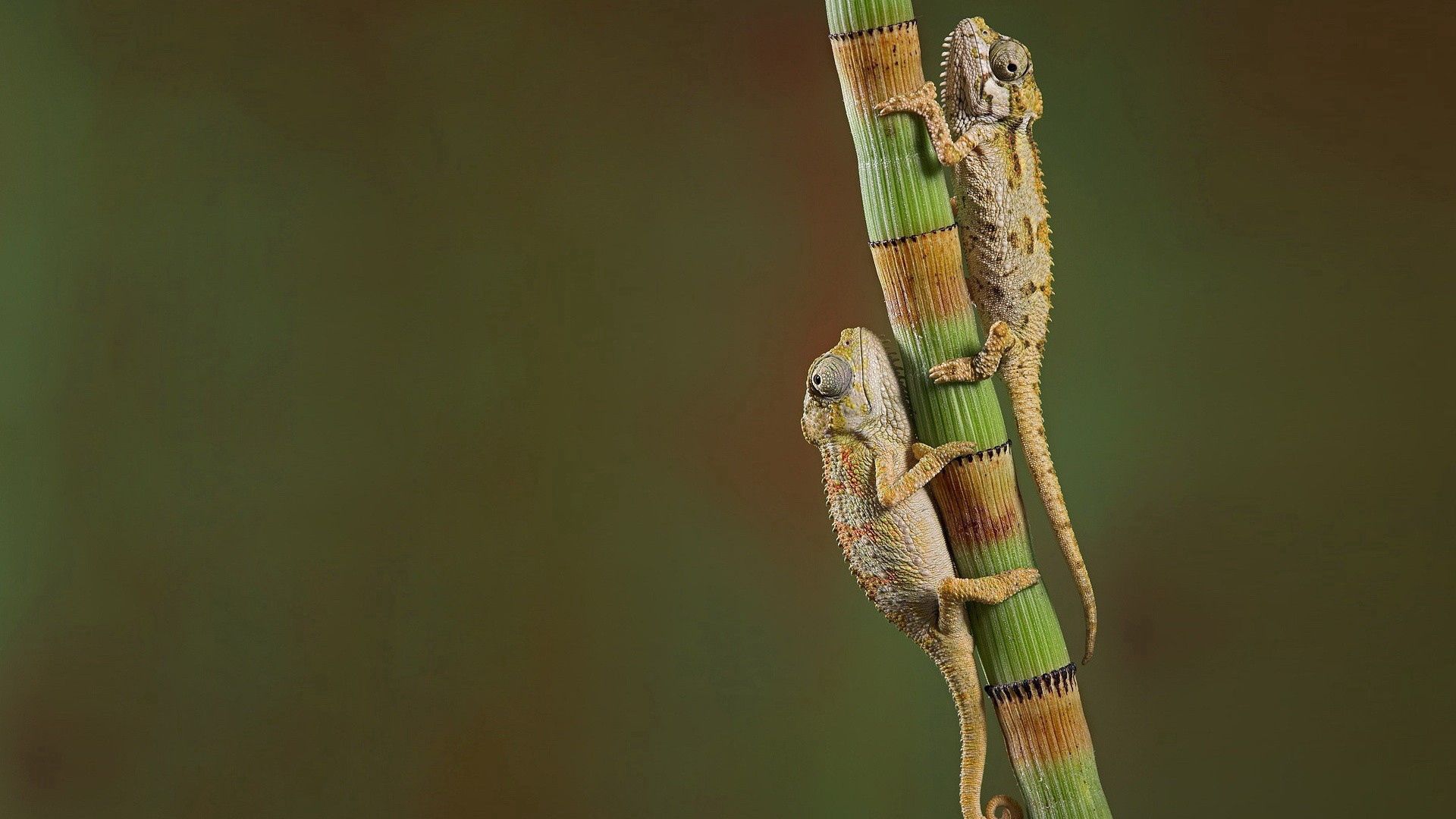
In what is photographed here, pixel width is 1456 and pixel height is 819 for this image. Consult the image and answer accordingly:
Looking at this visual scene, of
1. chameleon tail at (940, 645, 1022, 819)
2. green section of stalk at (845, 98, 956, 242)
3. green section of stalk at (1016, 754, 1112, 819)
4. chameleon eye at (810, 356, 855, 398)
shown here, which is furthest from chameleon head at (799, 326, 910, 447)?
green section of stalk at (1016, 754, 1112, 819)

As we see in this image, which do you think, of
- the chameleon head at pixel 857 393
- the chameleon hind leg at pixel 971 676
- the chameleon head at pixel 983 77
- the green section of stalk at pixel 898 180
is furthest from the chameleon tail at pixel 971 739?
the chameleon head at pixel 983 77

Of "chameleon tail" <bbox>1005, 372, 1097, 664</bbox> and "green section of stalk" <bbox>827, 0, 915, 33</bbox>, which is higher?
"green section of stalk" <bbox>827, 0, 915, 33</bbox>

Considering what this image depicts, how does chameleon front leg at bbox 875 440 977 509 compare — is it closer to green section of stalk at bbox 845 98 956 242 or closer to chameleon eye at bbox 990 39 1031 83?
green section of stalk at bbox 845 98 956 242

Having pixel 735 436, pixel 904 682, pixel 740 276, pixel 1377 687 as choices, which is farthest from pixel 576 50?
pixel 1377 687

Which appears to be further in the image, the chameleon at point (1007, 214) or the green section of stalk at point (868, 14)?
the chameleon at point (1007, 214)

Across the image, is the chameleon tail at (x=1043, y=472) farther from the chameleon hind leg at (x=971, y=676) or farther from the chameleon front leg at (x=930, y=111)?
the chameleon front leg at (x=930, y=111)
